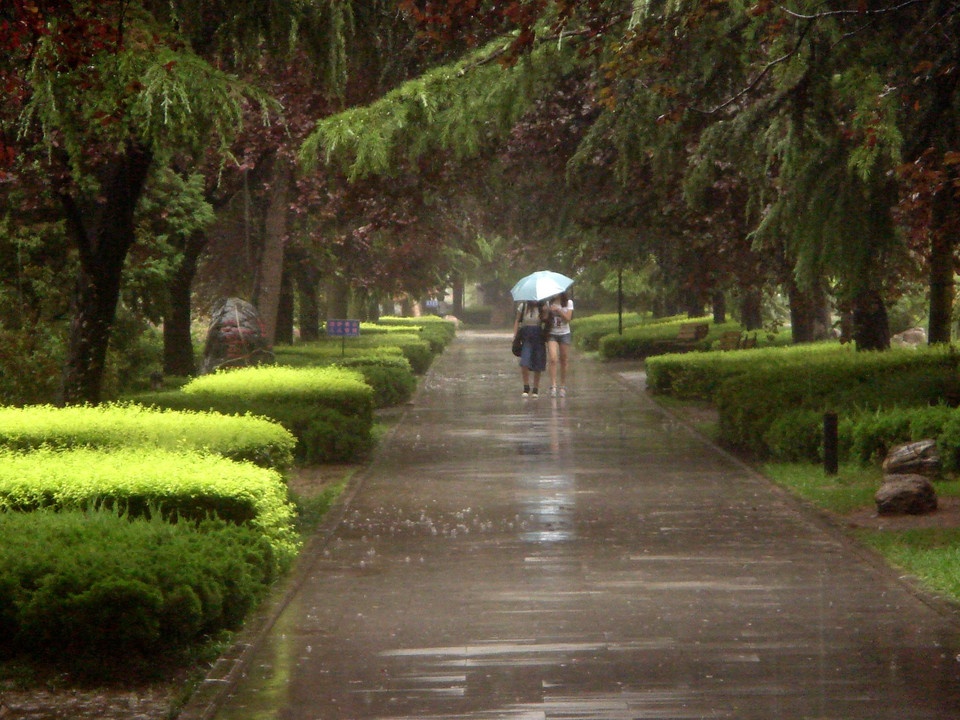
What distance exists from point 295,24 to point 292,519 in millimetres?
4561

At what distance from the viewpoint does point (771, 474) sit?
15.6 m

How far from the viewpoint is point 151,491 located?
381 inches

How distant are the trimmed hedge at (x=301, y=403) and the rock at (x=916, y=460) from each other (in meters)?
6.05

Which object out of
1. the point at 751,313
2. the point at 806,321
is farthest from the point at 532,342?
the point at 751,313

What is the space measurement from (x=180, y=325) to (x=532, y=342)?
6.43 m

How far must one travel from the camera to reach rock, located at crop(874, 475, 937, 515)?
12.7 metres

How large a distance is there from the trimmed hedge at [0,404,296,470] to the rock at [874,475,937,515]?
16.8 feet

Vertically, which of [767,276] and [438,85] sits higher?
[438,85]

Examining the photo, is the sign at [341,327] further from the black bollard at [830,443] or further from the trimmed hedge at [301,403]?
the black bollard at [830,443]

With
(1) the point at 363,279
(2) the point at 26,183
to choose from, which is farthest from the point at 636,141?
(1) the point at 363,279

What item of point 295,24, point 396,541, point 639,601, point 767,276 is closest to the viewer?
point 639,601

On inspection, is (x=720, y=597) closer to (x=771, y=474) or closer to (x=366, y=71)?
(x=771, y=474)

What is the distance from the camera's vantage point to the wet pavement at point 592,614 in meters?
7.02

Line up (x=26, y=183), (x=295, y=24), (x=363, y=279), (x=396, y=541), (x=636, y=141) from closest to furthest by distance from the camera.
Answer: (x=396, y=541) < (x=295, y=24) < (x=636, y=141) < (x=26, y=183) < (x=363, y=279)
